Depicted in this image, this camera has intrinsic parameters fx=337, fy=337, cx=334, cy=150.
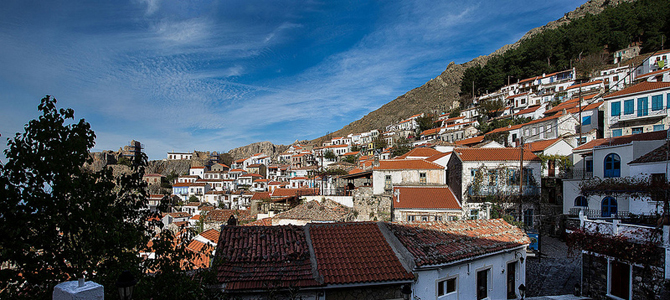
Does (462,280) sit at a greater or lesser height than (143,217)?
lesser

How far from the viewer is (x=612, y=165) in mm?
19578

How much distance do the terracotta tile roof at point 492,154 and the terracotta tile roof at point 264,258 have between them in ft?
57.2

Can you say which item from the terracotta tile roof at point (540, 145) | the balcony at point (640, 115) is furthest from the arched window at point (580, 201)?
the balcony at point (640, 115)

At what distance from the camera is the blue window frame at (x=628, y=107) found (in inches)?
1144

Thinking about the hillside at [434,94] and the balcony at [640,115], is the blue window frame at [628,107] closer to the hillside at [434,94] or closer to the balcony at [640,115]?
the balcony at [640,115]

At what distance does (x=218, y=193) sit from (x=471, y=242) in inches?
2509

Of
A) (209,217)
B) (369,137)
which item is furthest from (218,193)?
(369,137)

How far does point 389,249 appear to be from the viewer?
9133 mm

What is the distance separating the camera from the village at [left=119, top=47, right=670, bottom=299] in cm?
820

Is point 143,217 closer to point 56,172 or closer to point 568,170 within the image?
point 56,172

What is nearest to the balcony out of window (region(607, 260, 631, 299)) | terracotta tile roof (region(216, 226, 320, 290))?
window (region(607, 260, 631, 299))

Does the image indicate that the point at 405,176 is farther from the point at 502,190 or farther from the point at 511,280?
the point at 511,280

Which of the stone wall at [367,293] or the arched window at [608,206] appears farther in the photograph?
the arched window at [608,206]

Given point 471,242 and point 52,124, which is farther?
point 471,242
